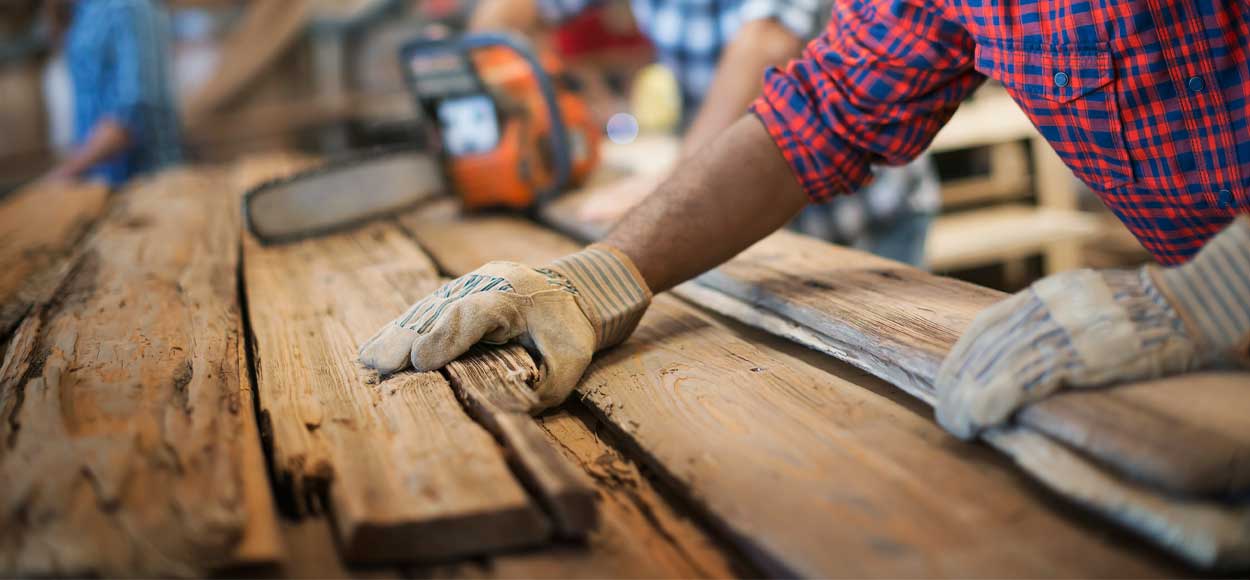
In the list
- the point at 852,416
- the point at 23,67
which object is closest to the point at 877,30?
the point at 852,416

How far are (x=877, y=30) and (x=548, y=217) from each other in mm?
1231

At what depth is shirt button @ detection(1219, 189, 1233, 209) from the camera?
118cm

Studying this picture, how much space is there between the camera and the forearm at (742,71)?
2291mm

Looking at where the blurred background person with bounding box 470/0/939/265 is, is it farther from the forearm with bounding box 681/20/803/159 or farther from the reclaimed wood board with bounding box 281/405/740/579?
the reclaimed wood board with bounding box 281/405/740/579

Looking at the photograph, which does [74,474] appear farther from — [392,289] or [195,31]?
[195,31]

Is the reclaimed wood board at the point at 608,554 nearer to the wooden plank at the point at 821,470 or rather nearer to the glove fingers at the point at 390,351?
the wooden plank at the point at 821,470

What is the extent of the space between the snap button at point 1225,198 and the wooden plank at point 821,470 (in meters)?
0.51

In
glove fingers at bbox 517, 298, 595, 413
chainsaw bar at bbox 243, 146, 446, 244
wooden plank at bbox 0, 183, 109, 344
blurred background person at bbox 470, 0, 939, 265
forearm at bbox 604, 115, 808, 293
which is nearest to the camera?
glove fingers at bbox 517, 298, 595, 413

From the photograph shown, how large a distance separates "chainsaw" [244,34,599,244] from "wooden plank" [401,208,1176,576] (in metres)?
1.31

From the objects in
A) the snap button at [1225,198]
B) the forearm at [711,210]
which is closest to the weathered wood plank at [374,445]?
the forearm at [711,210]

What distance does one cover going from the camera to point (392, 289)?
1663 mm

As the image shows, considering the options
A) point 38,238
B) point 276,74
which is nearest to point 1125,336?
point 38,238

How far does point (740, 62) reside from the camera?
91.4 inches

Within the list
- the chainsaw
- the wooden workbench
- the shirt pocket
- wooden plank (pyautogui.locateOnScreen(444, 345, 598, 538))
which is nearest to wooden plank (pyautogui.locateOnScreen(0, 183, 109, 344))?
the wooden workbench
